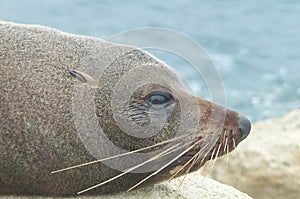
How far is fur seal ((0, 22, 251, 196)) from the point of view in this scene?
4.53m

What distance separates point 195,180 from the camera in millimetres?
5621

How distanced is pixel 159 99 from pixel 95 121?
17.5 inches

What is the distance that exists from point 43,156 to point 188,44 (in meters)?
1.63

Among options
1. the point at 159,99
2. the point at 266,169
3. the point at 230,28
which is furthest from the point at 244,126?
the point at 230,28

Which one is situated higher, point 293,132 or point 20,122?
point 293,132

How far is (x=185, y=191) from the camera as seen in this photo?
530 cm

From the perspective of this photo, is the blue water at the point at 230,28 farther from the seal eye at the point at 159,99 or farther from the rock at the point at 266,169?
the seal eye at the point at 159,99

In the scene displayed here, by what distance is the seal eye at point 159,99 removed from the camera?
4.69 m

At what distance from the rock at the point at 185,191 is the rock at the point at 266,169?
188cm

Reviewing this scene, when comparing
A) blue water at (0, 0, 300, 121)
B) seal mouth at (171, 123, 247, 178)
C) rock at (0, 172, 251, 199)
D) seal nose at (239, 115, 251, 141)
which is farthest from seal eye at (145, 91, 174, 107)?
blue water at (0, 0, 300, 121)

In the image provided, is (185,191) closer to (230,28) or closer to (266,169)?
(266,169)

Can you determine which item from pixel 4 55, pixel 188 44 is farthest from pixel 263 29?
pixel 4 55

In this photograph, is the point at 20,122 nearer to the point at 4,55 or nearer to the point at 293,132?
the point at 4,55

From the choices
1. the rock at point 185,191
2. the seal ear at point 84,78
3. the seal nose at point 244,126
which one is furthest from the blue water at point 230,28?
the seal ear at point 84,78
